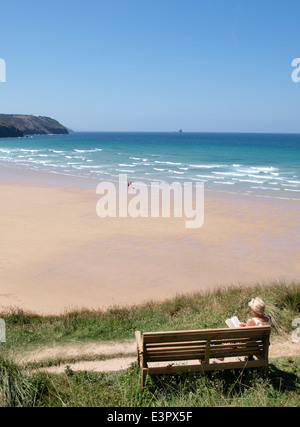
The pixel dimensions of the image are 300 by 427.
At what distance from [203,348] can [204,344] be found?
63 mm

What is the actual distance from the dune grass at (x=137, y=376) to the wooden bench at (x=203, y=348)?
6.8 inches

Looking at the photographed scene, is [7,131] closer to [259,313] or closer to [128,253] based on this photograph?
[128,253]

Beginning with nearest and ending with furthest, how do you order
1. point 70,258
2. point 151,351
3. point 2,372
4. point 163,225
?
point 2,372
point 151,351
point 70,258
point 163,225

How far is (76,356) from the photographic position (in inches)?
240

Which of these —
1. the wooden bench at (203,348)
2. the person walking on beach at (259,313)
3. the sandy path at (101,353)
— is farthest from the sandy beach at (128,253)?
the person walking on beach at (259,313)

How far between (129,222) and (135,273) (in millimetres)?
6525

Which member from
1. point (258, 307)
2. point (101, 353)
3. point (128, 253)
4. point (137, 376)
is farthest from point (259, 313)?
point (128, 253)

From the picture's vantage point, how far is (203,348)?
195 inches

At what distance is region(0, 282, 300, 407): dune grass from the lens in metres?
4.49

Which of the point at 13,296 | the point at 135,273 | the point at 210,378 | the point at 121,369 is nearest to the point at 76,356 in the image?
the point at 121,369

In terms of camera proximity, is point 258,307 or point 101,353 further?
point 101,353
